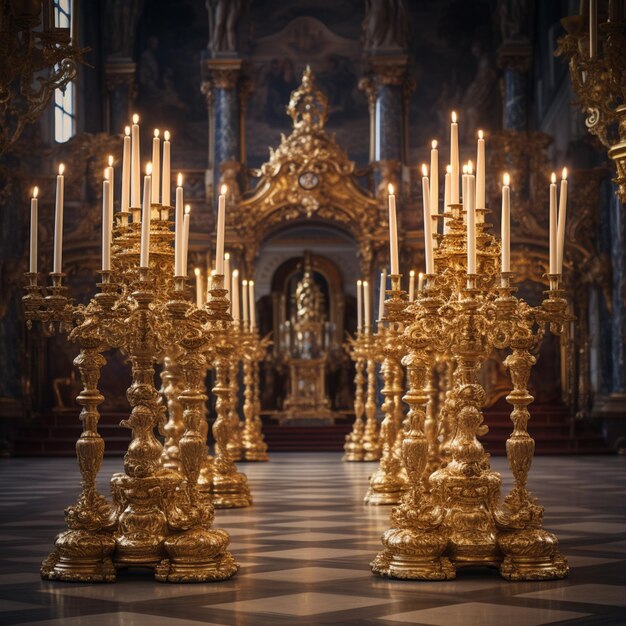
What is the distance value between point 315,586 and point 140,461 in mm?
1440

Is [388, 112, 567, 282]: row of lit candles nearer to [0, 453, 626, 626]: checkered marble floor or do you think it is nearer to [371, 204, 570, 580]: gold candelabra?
[371, 204, 570, 580]: gold candelabra

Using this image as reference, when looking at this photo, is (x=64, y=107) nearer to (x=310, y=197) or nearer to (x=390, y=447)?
(x=310, y=197)

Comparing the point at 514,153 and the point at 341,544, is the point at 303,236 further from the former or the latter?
the point at 341,544

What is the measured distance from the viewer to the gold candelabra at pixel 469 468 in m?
Answer: 7.67

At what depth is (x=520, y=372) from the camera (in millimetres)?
8016

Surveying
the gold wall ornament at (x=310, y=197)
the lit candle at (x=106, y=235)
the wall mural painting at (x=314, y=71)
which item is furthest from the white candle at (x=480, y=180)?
the wall mural painting at (x=314, y=71)

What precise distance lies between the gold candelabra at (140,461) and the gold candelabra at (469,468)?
1.11m

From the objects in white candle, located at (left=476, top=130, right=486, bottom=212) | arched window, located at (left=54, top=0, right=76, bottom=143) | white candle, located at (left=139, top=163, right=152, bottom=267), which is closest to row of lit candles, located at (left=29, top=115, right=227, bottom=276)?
white candle, located at (left=139, top=163, right=152, bottom=267)

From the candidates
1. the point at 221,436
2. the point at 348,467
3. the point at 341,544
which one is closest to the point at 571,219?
the point at 348,467

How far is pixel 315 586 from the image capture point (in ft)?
23.8

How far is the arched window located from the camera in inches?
1164

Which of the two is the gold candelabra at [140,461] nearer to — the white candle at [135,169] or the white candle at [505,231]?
the white candle at [135,169]

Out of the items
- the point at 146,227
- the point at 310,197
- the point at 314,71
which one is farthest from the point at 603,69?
the point at 314,71

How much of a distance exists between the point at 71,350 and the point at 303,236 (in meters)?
9.09
